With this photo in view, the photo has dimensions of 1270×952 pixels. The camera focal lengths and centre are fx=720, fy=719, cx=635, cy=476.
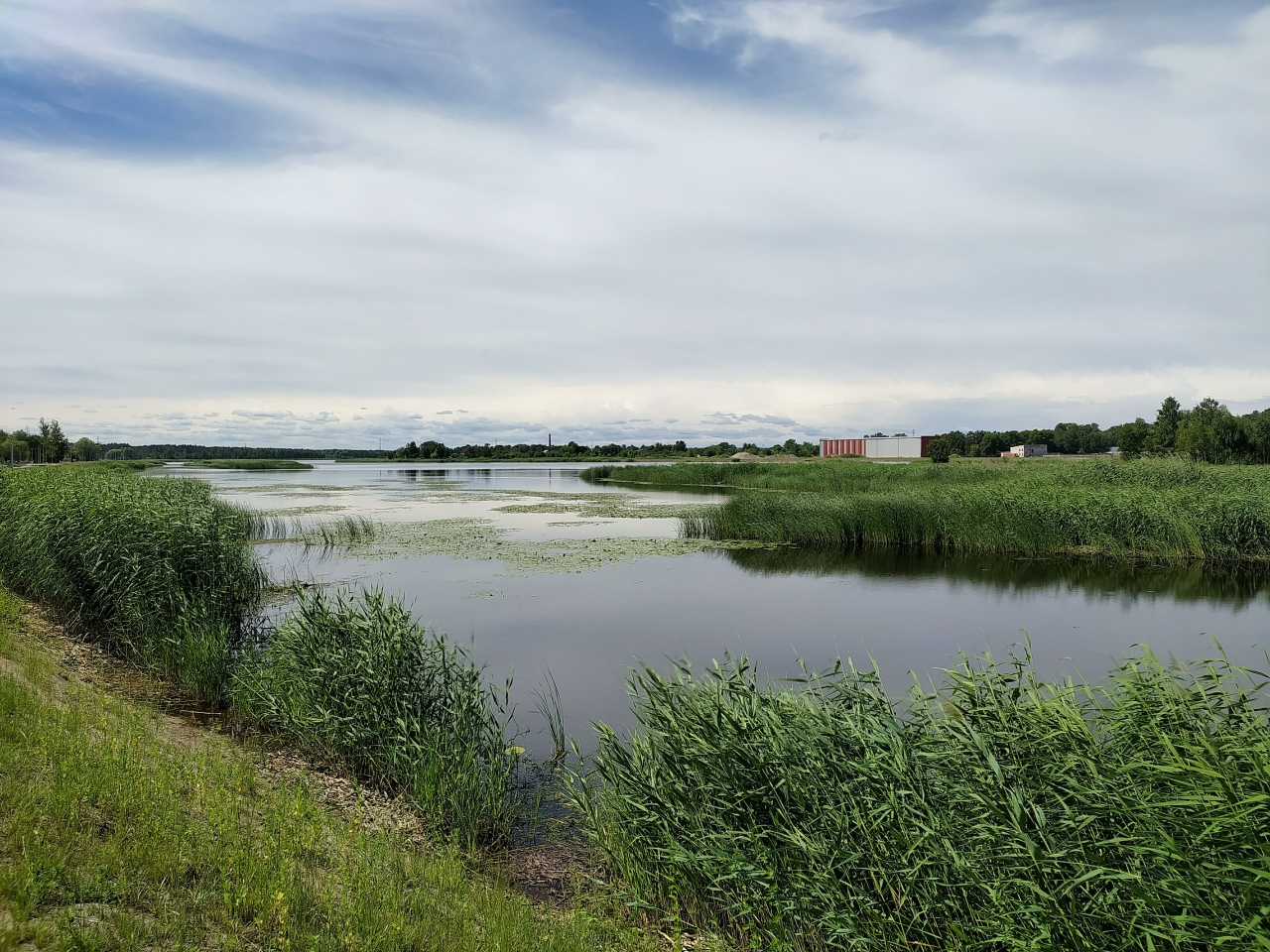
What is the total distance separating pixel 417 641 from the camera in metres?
6.55

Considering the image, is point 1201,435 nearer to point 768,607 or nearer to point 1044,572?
point 1044,572

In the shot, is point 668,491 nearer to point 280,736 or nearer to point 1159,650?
point 1159,650

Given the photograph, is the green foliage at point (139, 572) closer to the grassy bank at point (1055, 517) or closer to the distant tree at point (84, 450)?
the grassy bank at point (1055, 517)

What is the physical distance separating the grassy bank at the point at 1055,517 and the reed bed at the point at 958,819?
15.1m

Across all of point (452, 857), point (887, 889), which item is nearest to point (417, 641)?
point (452, 857)

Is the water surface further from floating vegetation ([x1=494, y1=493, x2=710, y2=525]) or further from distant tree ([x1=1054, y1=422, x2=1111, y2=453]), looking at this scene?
distant tree ([x1=1054, y1=422, x2=1111, y2=453])

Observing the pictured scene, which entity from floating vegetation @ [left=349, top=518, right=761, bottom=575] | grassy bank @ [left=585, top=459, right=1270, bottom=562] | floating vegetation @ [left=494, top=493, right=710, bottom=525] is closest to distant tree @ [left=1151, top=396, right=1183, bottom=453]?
grassy bank @ [left=585, top=459, right=1270, bottom=562]

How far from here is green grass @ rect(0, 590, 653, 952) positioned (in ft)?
10.3

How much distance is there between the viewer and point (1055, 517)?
61.4 feet

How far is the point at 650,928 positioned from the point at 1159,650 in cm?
919

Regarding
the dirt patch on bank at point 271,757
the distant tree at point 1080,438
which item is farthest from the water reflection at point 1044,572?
the distant tree at point 1080,438

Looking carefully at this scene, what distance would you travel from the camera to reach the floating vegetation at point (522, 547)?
1742 cm

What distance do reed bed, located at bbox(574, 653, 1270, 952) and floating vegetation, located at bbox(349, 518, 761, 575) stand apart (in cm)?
1170

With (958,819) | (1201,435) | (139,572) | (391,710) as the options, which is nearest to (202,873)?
(391,710)
